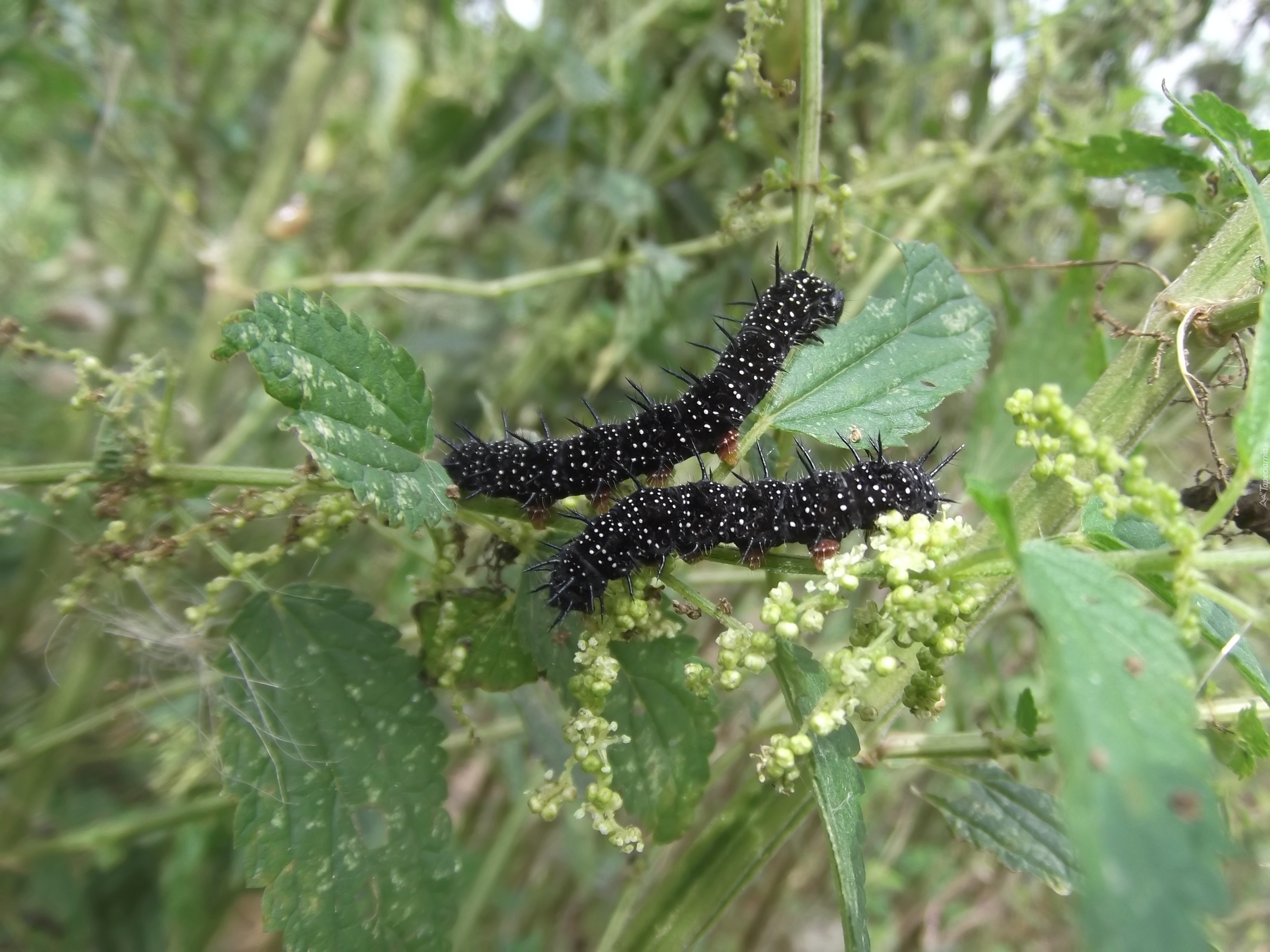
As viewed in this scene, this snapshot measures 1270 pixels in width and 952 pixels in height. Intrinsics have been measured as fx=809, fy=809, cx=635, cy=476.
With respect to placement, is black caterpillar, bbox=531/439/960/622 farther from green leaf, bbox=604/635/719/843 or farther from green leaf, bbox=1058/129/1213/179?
green leaf, bbox=1058/129/1213/179

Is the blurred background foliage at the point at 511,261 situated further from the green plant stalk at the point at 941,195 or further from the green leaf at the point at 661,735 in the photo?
the green leaf at the point at 661,735

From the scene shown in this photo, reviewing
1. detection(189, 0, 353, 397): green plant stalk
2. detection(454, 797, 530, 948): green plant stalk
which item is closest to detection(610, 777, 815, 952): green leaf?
detection(454, 797, 530, 948): green plant stalk

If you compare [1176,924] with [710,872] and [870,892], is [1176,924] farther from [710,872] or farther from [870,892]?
[870,892]

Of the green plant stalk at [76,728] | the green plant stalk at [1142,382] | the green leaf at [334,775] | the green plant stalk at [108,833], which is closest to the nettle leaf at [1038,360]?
the green plant stalk at [1142,382]

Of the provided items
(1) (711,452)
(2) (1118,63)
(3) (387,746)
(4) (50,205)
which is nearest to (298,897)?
(3) (387,746)

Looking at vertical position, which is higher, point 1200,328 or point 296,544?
point 296,544

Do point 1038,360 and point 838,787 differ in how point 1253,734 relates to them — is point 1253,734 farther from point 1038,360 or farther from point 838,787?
point 1038,360

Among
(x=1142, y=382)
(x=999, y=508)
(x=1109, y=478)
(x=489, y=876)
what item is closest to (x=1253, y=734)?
(x=1142, y=382)
